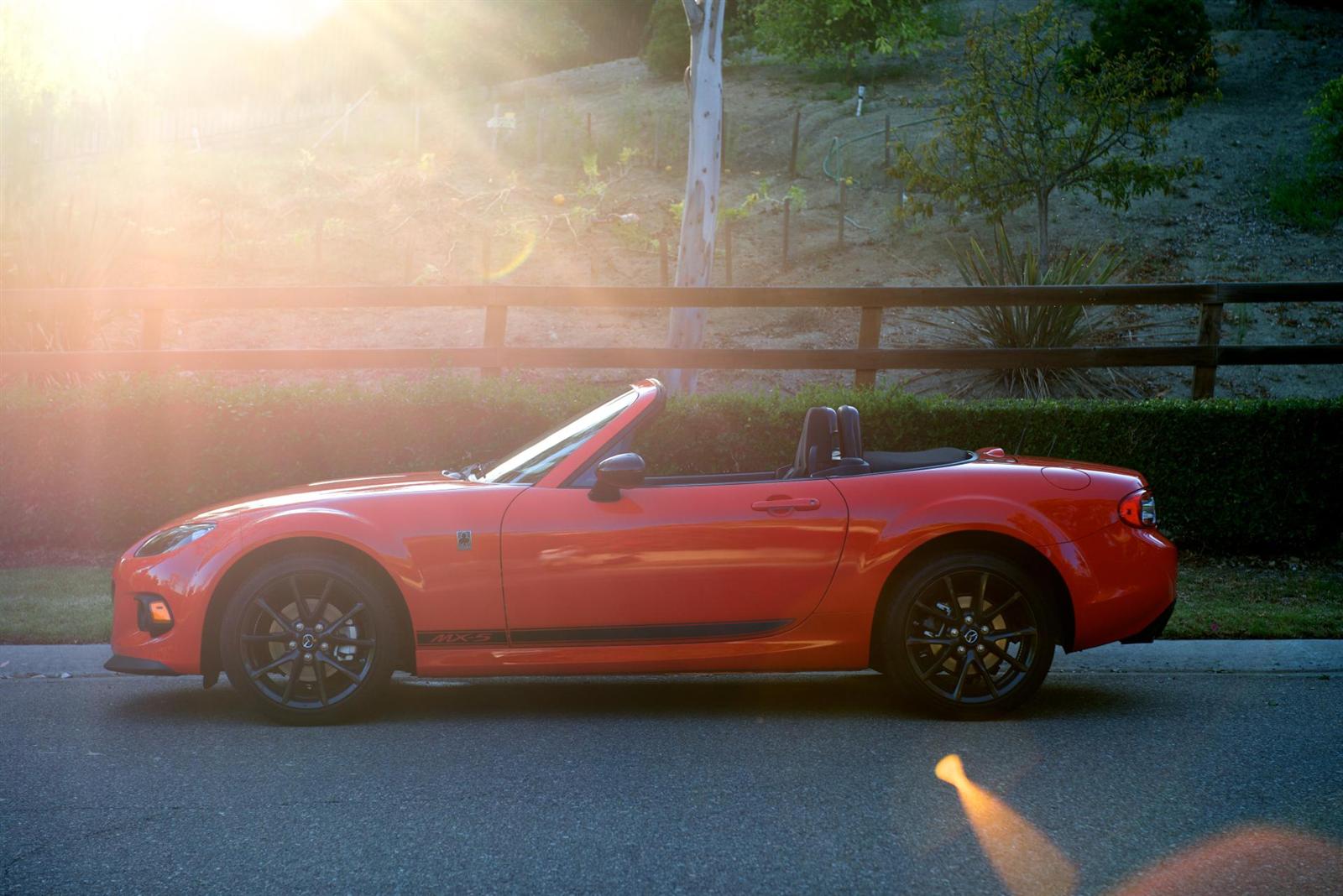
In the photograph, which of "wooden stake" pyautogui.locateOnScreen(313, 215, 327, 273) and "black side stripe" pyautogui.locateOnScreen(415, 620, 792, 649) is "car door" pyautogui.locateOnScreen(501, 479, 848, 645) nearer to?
Result: "black side stripe" pyautogui.locateOnScreen(415, 620, 792, 649)

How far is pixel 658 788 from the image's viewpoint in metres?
4.72

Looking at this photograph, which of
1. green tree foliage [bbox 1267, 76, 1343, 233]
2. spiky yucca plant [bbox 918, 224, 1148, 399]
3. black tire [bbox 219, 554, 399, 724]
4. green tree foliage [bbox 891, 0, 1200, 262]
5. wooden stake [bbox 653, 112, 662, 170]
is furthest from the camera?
wooden stake [bbox 653, 112, 662, 170]

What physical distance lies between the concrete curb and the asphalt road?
0.65 feet

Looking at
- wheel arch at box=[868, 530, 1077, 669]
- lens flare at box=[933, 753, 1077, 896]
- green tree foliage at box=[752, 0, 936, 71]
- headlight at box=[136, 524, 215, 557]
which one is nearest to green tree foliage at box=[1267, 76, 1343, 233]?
green tree foliage at box=[752, 0, 936, 71]

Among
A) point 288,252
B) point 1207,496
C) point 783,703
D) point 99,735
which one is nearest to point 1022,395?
point 1207,496

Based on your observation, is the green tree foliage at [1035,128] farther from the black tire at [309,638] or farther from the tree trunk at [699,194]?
the black tire at [309,638]

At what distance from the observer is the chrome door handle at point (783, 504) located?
222 inches

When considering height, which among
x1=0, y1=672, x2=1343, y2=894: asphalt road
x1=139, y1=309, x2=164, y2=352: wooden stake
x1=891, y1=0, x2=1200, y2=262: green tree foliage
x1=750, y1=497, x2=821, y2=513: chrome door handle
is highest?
x1=891, y1=0, x2=1200, y2=262: green tree foliage

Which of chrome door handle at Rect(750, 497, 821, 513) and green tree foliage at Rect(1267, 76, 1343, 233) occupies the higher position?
green tree foliage at Rect(1267, 76, 1343, 233)

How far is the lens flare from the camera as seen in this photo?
149 inches

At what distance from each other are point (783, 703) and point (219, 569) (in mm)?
2455

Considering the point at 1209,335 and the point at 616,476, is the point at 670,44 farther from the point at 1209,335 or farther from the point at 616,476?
the point at 616,476

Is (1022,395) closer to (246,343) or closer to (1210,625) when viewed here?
(1210,625)

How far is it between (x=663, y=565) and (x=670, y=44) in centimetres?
3850
